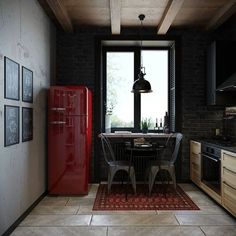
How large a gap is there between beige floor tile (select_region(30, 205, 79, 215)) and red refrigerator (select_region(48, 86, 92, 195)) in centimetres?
55

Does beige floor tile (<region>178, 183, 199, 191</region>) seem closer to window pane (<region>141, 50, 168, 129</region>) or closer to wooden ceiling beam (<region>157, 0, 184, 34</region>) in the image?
window pane (<region>141, 50, 168, 129</region>)

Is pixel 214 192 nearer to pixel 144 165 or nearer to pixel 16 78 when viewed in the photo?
Answer: pixel 144 165

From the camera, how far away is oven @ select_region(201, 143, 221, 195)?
13.5 ft

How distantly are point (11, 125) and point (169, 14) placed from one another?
2.90m

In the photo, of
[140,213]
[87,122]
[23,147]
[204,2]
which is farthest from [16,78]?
[204,2]

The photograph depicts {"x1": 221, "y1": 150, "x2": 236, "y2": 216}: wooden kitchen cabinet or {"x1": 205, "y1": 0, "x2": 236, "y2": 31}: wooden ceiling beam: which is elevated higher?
{"x1": 205, "y1": 0, "x2": 236, "y2": 31}: wooden ceiling beam

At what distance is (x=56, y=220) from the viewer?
3572 mm

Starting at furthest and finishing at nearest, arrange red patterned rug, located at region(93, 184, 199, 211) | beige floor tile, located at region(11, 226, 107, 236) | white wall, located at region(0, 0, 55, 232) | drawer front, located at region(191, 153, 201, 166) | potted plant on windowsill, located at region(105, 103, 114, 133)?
potted plant on windowsill, located at region(105, 103, 114, 133) < drawer front, located at region(191, 153, 201, 166) < red patterned rug, located at region(93, 184, 199, 211) < beige floor tile, located at region(11, 226, 107, 236) < white wall, located at region(0, 0, 55, 232)

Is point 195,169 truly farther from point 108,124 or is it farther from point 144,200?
point 108,124

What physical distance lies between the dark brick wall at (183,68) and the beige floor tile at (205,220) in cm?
188

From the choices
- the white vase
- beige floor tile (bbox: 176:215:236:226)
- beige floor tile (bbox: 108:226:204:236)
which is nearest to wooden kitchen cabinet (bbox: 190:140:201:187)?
beige floor tile (bbox: 176:215:236:226)

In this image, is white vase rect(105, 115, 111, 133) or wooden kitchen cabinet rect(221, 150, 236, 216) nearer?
wooden kitchen cabinet rect(221, 150, 236, 216)

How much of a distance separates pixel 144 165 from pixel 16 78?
3095 millimetres

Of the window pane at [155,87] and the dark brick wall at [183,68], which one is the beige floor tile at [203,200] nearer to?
the dark brick wall at [183,68]
